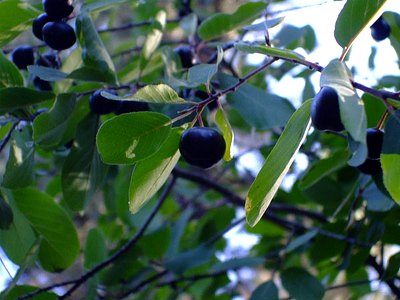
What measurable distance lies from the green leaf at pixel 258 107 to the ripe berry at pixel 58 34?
37 centimetres

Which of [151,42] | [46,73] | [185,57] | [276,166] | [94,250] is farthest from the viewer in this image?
[94,250]

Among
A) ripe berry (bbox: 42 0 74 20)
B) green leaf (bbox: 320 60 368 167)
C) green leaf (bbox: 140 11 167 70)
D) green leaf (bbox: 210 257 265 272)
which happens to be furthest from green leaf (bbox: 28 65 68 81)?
green leaf (bbox: 210 257 265 272)

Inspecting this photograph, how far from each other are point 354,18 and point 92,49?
0.54 m

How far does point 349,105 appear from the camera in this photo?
2.64 ft

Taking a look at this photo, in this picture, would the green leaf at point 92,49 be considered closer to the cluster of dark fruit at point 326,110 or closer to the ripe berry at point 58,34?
the ripe berry at point 58,34

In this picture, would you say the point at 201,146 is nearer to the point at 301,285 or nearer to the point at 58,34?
the point at 58,34

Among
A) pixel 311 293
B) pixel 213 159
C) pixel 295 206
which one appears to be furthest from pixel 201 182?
pixel 213 159

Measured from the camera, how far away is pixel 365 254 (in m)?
1.63

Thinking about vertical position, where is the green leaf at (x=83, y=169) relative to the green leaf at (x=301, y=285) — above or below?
above

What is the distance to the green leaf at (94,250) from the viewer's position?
6.08 ft

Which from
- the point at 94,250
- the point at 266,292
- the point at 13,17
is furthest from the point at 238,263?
the point at 13,17

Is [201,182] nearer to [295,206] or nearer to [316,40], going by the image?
[295,206]

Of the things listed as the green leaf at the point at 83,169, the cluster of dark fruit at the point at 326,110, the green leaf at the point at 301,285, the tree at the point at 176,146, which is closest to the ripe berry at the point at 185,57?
the tree at the point at 176,146

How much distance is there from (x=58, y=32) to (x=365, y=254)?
0.90m
